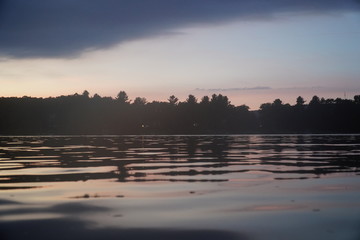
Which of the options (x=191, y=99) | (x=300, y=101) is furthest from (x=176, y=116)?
(x=300, y=101)

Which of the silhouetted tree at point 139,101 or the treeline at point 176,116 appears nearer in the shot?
the treeline at point 176,116

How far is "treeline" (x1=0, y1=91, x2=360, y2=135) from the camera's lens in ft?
486

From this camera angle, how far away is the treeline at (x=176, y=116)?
148250mm

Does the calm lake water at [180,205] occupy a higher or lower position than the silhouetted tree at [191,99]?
lower

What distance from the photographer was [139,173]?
14.7 meters

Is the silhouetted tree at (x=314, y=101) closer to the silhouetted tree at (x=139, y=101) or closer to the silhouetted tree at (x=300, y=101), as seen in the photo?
the silhouetted tree at (x=300, y=101)

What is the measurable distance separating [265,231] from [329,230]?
951mm

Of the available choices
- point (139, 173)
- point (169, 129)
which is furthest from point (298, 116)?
point (139, 173)

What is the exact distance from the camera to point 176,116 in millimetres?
158125

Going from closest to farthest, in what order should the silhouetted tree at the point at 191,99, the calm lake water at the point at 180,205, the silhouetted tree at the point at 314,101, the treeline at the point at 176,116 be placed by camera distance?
the calm lake water at the point at 180,205 < the treeline at the point at 176,116 < the silhouetted tree at the point at 314,101 < the silhouetted tree at the point at 191,99

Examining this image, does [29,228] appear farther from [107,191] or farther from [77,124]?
[77,124]

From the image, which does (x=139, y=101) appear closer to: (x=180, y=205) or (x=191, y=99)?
(x=191, y=99)

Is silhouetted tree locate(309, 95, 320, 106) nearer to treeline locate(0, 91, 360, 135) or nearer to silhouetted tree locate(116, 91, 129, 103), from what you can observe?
treeline locate(0, 91, 360, 135)

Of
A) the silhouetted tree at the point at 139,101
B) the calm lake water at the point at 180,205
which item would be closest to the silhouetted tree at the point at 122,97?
the silhouetted tree at the point at 139,101
